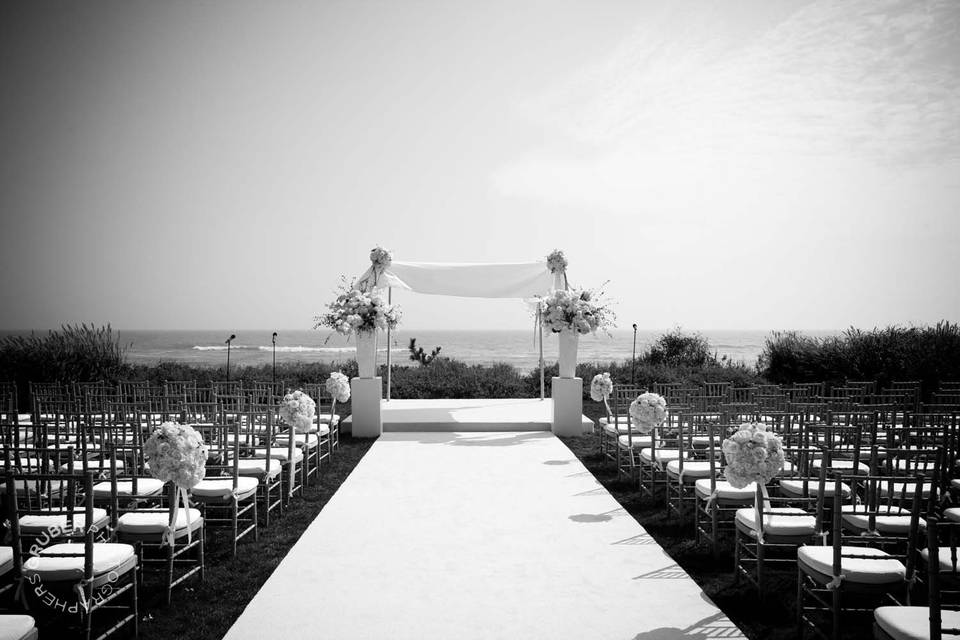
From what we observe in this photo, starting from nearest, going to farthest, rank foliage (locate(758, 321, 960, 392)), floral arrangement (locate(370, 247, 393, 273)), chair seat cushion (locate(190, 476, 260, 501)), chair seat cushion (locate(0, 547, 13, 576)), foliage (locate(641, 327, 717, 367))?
1. chair seat cushion (locate(0, 547, 13, 576))
2. chair seat cushion (locate(190, 476, 260, 501))
3. floral arrangement (locate(370, 247, 393, 273))
4. foliage (locate(758, 321, 960, 392))
5. foliage (locate(641, 327, 717, 367))

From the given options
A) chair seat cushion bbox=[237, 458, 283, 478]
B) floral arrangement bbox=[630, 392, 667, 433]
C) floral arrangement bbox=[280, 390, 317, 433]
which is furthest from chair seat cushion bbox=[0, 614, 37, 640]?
floral arrangement bbox=[630, 392, 667, 433]

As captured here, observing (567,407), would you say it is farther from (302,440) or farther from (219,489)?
(219,489)

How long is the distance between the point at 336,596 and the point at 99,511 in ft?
5.75

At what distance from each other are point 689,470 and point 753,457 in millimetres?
1997

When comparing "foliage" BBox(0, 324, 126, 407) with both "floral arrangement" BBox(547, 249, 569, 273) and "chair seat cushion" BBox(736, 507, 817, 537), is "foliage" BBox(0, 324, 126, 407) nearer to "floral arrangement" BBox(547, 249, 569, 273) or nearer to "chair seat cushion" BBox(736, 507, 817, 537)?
"floral arrangement" BBox(547, 249, 569, 273)

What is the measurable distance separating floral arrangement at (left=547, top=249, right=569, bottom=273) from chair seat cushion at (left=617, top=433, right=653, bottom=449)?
14.3 feet

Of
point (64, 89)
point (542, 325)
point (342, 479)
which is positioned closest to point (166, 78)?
point (64, 89)

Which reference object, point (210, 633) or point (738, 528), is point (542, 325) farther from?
point (210, 633)

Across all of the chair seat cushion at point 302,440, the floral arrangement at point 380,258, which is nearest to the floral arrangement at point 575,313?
the floral arrangement at point 380,258

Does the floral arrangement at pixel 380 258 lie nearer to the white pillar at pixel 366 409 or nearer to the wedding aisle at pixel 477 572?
the white pillar at pixel 366 409

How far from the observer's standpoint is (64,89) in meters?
27.2

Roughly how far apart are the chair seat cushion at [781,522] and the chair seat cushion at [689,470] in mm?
1301

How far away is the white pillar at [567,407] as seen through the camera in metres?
9.90

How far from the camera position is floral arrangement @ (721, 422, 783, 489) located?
3467 millimetres
